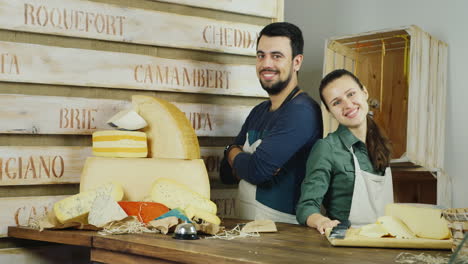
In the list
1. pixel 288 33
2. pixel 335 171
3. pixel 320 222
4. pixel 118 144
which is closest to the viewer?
pixel 320 222

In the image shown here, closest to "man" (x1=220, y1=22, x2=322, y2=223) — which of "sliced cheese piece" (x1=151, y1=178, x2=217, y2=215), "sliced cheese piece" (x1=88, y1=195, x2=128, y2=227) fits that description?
"sliced cheese piece" (x1=151, y1=178, x2=217, y2=215)

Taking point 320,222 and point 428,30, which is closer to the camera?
point 320,222

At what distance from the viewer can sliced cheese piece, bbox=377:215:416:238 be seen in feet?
6.32

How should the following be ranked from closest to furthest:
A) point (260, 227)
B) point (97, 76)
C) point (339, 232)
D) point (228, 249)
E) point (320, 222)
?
point (228, 249)
point (339, 232)
point (260, 227)
point (320, 222)
point (97, 76)

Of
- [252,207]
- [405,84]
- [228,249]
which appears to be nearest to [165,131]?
[252,207]

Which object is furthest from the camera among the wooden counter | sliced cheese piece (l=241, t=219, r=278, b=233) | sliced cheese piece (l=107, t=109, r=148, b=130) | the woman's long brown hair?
the woman's long brown hair

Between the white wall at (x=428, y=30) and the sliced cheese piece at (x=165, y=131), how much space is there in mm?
2390

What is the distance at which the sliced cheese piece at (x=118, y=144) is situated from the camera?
2801mm

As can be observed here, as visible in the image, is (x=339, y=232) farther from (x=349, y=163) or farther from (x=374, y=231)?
(x=349, y=163)

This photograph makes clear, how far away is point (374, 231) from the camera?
1.96 meters

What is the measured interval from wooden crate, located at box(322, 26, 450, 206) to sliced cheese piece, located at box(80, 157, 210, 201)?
1.89 meters

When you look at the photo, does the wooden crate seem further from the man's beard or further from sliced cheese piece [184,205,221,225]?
sliced cheese piece [184,205,221,225]

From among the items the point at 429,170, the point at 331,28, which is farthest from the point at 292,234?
the point at 331,28

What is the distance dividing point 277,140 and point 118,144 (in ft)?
2.44
